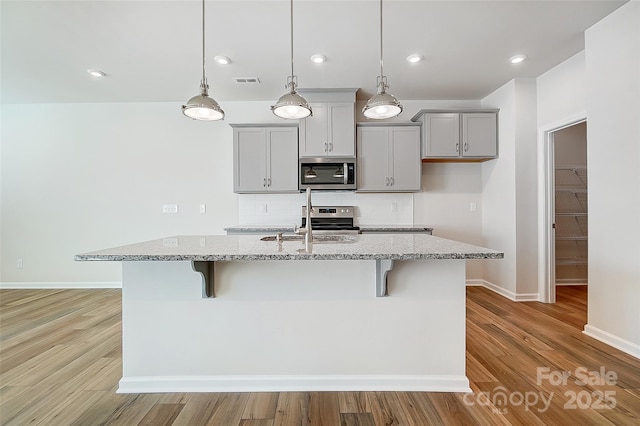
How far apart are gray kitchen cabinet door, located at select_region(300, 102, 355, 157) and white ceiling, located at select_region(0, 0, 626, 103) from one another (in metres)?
0.28

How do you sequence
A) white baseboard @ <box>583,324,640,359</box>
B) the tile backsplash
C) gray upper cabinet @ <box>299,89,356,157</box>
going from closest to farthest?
white baseboard @ <box>583,324,640,359</box>, gray upper cabinet @ <box>299,89,356,157</box>, the tile backsplash

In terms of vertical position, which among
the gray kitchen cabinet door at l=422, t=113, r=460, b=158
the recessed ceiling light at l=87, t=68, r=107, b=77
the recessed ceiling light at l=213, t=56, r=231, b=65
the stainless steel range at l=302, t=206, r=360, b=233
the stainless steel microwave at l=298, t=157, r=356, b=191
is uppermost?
the recessed ceiling light at l=87, t=68, r=107, b=77

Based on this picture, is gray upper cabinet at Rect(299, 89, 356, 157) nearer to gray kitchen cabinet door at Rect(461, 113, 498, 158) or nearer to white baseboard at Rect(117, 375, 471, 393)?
gray kitchen cabinet door at Rect(461, 113, 498, 158)

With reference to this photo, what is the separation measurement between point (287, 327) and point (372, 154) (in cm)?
266

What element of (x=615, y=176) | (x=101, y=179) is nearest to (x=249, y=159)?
(x=101, y=179)

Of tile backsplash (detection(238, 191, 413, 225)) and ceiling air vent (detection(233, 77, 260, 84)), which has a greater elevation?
ceiling air vent (detection(233, 77, 260, 84))

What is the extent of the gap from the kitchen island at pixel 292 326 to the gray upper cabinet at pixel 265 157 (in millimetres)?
2148

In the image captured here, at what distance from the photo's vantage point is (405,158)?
3.82m

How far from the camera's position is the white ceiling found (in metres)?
2.27

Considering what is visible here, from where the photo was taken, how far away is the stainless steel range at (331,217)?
157 inches

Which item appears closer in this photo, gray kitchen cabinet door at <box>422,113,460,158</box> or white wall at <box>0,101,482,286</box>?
gray kitchen cabinet door at <box>422,113,460,158</box>

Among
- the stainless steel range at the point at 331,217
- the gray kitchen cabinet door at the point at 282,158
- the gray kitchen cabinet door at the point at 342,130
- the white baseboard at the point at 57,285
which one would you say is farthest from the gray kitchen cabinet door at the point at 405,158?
A: the white baseboard at the point at 57,285

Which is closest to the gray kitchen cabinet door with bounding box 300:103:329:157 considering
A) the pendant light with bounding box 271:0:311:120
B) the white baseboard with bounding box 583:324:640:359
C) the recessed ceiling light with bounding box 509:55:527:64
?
the pendant light with bounding box 271:0:311:120

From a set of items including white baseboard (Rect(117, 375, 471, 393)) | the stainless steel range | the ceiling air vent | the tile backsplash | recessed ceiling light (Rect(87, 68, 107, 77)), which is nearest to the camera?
white baseboard (Rect(117, 375, 471, 393))
